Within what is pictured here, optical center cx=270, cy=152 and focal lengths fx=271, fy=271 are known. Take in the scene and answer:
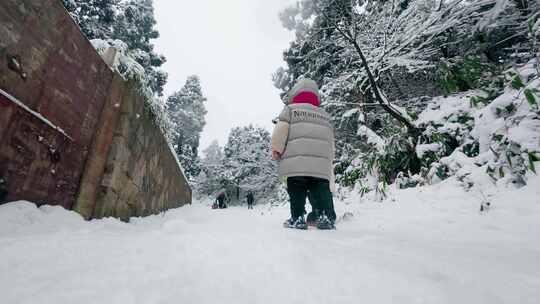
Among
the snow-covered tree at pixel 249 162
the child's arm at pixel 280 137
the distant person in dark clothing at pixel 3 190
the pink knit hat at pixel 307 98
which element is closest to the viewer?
the distant person in dark clothing at pixel 3 190

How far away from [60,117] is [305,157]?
2.14 m

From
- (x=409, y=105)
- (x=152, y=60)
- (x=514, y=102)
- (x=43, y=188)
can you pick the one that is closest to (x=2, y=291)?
(x=43, y=188)

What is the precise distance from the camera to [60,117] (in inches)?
74.1

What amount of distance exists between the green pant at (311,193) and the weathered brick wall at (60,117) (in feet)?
5.86


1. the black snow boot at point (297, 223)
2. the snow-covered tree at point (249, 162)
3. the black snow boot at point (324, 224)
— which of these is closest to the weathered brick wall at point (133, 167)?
the black snow boot at point (297, 223)

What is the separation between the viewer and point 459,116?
4414 millimetres

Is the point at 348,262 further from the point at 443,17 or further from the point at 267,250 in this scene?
the point at 443,17

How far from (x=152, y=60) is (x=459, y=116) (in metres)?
17.0

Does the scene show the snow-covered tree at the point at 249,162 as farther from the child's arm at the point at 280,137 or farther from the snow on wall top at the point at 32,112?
the snow on wall top at the point at 32,112

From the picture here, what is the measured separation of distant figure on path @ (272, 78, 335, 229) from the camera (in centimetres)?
293

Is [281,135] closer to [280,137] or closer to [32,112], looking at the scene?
[280,137]

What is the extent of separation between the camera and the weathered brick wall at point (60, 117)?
1.52 m

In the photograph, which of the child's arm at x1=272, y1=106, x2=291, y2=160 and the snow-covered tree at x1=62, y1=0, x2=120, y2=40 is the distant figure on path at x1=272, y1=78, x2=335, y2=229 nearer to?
the child's arm at x1=272, y1=106, x2=291, y2=160

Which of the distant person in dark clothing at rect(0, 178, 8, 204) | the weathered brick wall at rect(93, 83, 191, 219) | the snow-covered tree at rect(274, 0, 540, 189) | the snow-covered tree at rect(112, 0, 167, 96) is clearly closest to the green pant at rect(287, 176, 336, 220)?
the weathered brick wall at rect(93, 83, 191, 219)
